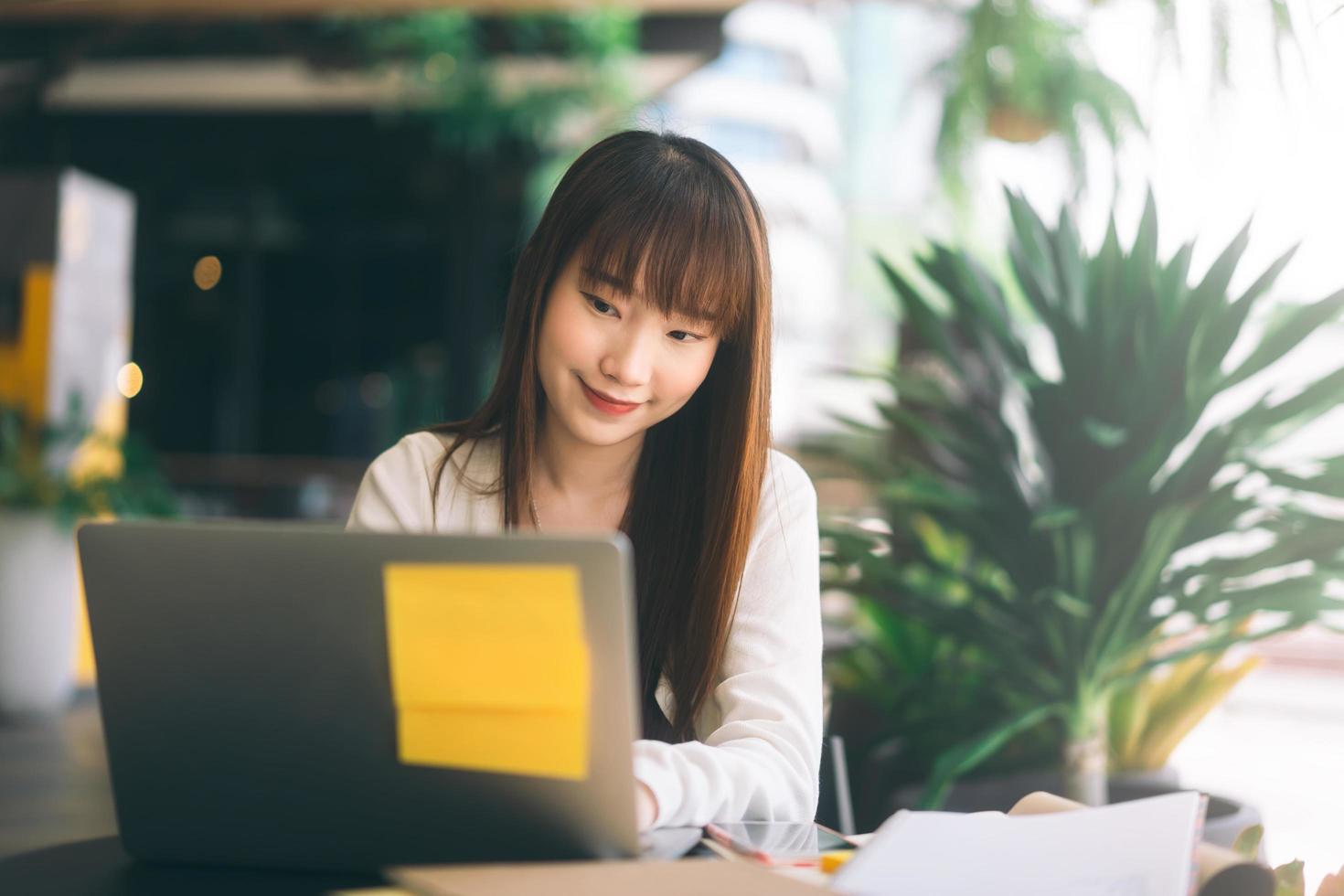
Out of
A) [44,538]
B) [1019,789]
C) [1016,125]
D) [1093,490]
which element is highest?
[1016,125]

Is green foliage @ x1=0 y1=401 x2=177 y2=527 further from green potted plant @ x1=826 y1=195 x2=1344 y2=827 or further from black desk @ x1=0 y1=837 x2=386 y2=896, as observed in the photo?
black desk @ x1=0 y1=837 x2=386 y2=896

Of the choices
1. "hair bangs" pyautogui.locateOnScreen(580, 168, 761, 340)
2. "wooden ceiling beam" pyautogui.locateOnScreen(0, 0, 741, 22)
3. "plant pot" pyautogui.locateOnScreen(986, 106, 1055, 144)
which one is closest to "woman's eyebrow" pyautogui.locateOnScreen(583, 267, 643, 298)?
"hair bangs" pyautogui.locateOnScreen(580, 168, 761, 340)

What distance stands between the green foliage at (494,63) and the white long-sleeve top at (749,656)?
4.46 m

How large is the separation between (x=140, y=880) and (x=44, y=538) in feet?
13.8

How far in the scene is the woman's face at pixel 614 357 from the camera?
118 centimetres

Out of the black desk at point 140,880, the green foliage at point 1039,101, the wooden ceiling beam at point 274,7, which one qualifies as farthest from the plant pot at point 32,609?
the black desk at point 140,880

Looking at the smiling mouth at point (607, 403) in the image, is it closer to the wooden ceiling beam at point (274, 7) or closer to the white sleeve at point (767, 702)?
the white sleeve at point (767, 702)

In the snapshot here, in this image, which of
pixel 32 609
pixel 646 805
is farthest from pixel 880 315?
pixel 646 805

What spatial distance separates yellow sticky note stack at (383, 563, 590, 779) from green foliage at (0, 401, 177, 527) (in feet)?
13.9

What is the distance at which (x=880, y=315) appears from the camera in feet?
18.2

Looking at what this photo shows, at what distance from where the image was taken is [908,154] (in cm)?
381

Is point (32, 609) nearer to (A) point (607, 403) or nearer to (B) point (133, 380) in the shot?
(A) point (607, 403)

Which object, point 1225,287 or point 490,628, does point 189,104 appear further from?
point 490,628

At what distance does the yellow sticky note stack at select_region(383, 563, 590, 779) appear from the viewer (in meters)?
0.65
